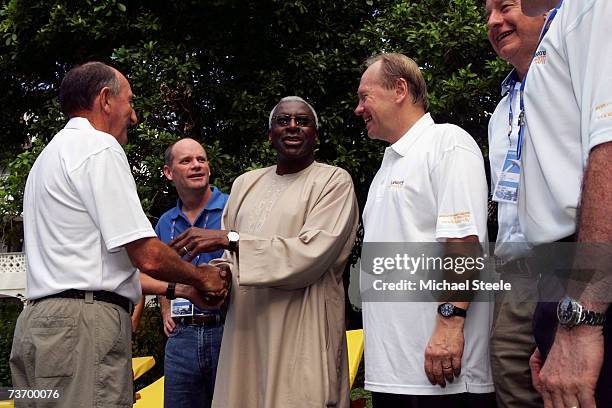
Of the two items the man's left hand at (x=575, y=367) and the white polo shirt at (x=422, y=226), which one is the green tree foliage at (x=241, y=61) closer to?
the white polo shirt at (x=422, y=226)

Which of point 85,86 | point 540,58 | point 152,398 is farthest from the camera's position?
point 152,398

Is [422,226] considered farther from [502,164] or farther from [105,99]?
[105,99]

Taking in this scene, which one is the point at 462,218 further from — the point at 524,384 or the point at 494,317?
the point at 524,384

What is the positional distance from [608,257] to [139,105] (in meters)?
7.23

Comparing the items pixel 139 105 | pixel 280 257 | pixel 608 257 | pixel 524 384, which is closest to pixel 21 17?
pixel 139 105

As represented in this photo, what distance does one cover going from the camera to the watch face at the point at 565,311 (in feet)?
5.14

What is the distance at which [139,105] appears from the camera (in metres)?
8.20

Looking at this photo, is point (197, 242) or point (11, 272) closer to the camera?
point (197, 242)

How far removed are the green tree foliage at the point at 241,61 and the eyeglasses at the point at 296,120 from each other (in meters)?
3.98

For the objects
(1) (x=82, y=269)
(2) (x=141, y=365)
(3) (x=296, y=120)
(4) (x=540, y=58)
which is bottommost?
(2) (x=141, y=365)

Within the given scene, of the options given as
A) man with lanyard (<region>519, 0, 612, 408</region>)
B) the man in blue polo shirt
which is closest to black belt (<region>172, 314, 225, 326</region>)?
the man in blue polo shirt

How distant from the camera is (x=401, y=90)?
353 cm

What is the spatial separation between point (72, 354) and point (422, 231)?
155cm

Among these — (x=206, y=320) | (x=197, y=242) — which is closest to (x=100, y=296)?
(x=197, y=242)
